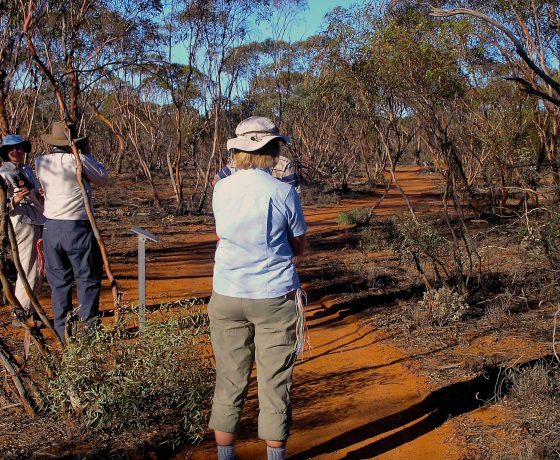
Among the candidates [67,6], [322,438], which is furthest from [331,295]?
[67,6]

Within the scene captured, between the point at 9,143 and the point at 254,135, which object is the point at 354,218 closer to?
the point at 9,143

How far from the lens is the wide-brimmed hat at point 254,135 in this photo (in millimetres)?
3143

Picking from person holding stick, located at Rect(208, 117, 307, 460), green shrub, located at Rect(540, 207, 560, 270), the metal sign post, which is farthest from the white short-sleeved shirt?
green shrub, located at Rect(540, 207, 560, 270)

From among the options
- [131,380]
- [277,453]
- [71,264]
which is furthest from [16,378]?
[277,453]

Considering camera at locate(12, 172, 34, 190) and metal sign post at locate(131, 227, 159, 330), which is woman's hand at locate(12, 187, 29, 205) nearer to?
camera at locate(12, 172, 34, 190)

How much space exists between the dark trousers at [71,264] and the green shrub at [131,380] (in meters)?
0.93

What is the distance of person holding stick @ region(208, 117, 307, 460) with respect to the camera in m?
3.12

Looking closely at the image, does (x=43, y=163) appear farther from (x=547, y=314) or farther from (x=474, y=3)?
(x=474, y=3)

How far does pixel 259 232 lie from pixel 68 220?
2038 mm

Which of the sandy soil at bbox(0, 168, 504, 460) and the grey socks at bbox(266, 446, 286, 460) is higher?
the grey socks at bbox(266, 446, 286, 460)

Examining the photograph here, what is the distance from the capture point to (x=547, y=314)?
645 centimetres

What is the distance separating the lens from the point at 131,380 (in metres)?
3.66

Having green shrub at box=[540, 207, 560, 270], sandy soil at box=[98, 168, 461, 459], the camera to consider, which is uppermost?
the camera

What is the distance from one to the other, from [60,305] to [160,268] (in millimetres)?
4869
